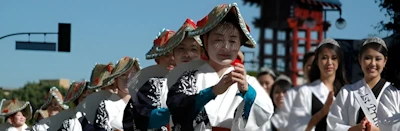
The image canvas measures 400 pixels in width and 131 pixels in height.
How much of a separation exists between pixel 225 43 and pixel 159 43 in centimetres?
182

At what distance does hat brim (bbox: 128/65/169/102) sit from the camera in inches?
330

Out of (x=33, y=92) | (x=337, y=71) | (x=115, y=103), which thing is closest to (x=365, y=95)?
(x=337, y=71)

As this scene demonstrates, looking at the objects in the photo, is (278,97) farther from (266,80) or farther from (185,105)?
(185,105)

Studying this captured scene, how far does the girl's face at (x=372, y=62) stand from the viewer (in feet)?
29.6

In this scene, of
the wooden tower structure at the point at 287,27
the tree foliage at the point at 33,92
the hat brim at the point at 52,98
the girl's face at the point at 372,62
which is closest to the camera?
the girl's face at the point at 372,62

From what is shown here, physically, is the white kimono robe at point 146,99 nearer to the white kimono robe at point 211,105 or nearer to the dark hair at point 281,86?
the white kimono robe at point 211,105

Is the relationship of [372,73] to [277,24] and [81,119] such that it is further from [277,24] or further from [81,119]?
[277,24]

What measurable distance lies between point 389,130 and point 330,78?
2086 millimetres

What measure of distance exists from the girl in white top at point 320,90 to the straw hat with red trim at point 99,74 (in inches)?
75.4

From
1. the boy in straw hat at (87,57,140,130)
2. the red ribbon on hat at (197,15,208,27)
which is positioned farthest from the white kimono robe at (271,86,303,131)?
the red ribbon on hat at (197,15,208,27)

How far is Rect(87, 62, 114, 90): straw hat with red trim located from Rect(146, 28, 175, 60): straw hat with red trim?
5.92 ft

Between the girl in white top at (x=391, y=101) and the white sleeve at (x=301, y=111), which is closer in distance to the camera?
the girl in white top at (x=391, y=101)

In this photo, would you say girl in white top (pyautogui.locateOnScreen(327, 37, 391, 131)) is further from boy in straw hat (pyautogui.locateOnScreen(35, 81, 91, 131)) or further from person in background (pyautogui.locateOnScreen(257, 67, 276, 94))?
person in background (pyautogui.locateOnScreen(257, 67, 276, 94))

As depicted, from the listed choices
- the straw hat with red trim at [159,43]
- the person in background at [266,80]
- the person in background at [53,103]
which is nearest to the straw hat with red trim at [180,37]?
the straw hat with red trim at [159,43]
